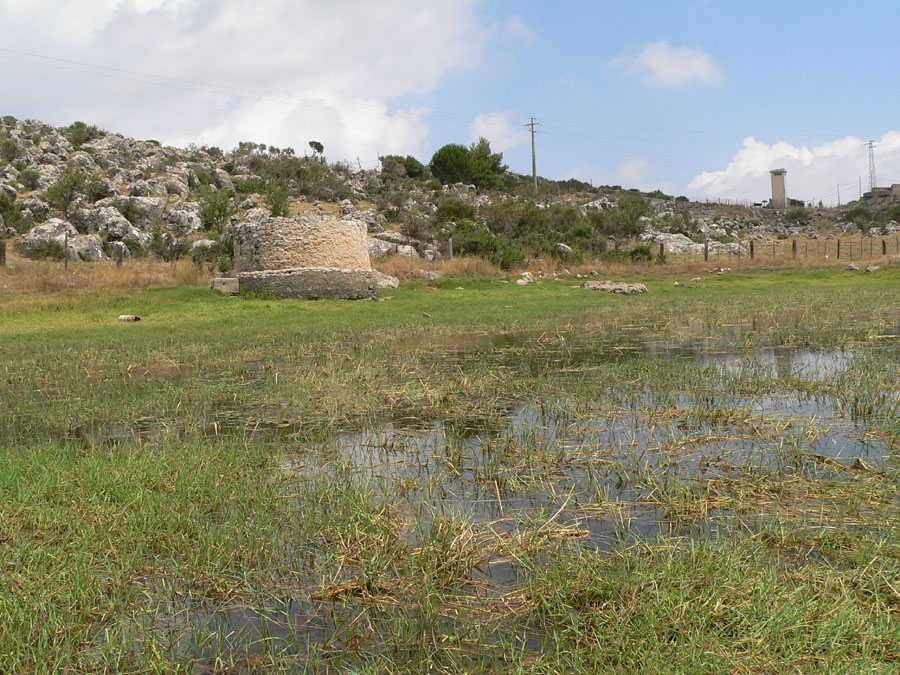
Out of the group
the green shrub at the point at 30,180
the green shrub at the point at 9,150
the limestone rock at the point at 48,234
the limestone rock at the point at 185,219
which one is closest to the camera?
the limestone rock at the point at 48,234

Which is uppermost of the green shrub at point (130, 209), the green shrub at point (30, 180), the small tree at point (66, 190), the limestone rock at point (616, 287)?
the green shrub at point (30, 180)

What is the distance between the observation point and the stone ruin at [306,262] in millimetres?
21250

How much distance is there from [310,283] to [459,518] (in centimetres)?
1848

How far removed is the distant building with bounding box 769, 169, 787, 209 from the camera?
9338 centimetres

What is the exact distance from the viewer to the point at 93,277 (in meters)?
22.0

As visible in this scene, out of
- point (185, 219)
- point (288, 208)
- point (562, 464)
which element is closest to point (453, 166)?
point (288, 208)

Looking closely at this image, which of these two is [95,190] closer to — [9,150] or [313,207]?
[313,207]

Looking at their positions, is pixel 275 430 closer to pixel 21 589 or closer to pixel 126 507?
pixel 126 507

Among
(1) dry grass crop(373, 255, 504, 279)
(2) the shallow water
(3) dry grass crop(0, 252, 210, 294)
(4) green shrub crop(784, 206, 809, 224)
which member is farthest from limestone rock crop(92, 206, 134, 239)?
(4) green shrub crop(784, 206, 809, 224)

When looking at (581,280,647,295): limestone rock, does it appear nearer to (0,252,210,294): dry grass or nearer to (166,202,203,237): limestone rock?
(0,252,210,294): dry grass

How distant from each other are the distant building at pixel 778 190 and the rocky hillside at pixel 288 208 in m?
5.36

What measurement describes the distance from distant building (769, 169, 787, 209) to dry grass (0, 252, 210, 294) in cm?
8797

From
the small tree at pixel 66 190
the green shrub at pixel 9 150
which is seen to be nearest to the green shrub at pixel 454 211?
the small tree at pixel 66 190

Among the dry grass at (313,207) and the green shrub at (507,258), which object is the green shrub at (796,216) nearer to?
the dry grass at (313,207)
